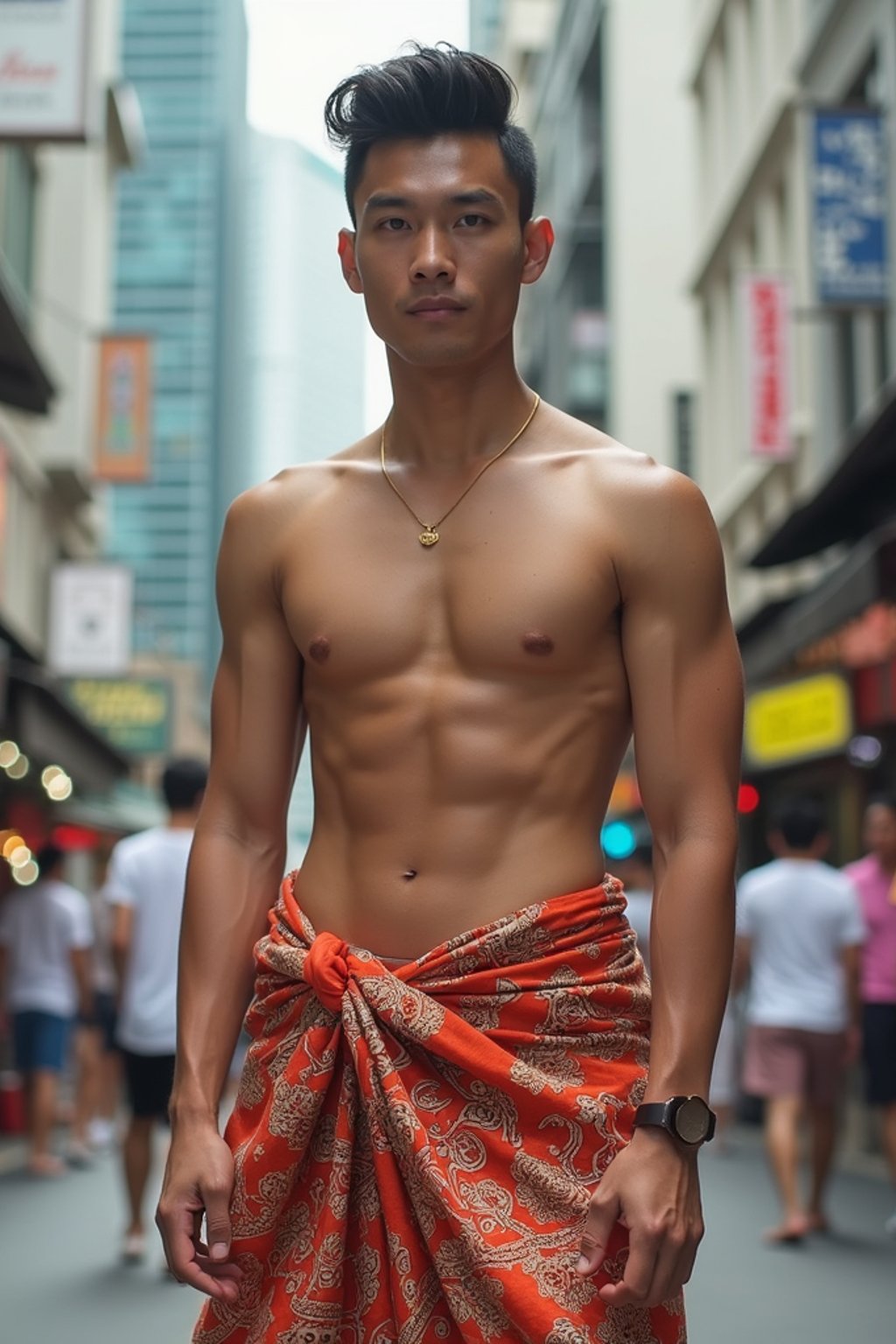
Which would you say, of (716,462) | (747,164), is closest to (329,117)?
(747,164)

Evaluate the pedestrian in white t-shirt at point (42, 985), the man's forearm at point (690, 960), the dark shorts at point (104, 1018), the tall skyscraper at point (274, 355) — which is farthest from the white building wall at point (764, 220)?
the tall skyscraper at point (274, 355)

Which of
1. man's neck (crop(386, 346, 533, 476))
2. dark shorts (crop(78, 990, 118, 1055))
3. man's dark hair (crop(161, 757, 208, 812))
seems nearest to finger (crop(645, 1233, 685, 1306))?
man's neck (crop(386, 346, 533, 476))

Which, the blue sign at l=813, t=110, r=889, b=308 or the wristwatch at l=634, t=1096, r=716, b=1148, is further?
the blue sign at l=813, t=110, r=889, b=308

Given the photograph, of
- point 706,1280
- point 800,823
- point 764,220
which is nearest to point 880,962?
point 800,823

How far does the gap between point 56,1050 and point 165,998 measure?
354 centimetres

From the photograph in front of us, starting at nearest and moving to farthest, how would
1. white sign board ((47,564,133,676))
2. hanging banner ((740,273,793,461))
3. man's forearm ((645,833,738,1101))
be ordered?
man's forearm ((645,833,738,1101)) < hanging banner ((740,273,793,461)) < white sign board ((47,564,133,676))

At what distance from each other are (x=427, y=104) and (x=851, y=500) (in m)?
11.7

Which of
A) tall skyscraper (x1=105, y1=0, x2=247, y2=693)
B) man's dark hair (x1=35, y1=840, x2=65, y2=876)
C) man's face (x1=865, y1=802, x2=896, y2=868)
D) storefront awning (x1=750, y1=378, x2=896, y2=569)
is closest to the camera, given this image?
man's face (x1=865, y1=802, x2=896, y2=868)

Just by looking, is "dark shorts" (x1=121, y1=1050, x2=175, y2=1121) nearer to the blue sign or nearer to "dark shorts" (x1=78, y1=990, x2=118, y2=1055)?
"dark shorts" (x1=78, y1=990, x2=118, y2=1055)

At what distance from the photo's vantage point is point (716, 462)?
26.6m

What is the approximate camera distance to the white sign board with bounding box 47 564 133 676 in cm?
2600

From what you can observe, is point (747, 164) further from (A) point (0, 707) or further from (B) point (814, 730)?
(A) point (0, 707)

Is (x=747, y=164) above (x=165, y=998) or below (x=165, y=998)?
above

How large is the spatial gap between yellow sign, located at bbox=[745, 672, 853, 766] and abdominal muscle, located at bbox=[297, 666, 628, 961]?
11307 mm
